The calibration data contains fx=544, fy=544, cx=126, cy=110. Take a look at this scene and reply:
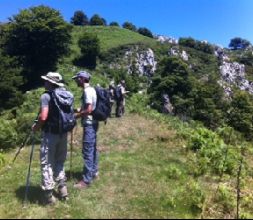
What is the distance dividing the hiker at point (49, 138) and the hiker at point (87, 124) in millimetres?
1042

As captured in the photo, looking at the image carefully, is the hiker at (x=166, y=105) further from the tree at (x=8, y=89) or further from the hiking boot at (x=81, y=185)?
the hiking boot at (x=81, y=185)

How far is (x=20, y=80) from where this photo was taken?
3819cm

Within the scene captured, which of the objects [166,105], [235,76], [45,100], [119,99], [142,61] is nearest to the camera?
[45,100]

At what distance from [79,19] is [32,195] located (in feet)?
315

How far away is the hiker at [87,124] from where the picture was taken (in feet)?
37.1

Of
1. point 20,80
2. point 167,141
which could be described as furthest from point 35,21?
point 167,141

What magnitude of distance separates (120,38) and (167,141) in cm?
7096

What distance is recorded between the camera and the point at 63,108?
10172 millimetres

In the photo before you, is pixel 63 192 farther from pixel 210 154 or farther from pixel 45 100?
pixel 210 154

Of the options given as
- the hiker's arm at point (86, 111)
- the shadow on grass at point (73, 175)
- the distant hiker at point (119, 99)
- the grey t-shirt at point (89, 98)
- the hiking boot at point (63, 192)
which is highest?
the distant hiker at point (119, 99)

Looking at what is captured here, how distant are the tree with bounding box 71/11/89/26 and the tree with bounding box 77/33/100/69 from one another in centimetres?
4105

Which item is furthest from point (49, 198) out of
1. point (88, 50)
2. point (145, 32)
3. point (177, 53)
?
point (145, 32)

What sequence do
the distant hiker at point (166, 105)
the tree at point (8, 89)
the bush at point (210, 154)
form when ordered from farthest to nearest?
the distant hiker at point (166, 105)
the tree at point (8, 89)
the bush at point (210, 154)

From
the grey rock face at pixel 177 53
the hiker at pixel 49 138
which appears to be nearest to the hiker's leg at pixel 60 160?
the hiker at pixel 49 138
